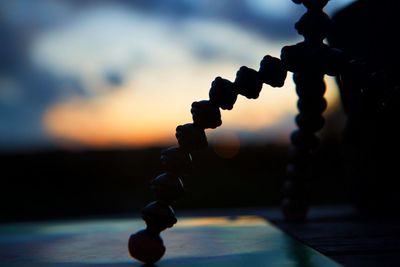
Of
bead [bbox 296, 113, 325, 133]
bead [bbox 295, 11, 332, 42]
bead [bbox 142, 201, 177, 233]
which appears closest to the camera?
bead [bbox 142, 201, 177, 233]

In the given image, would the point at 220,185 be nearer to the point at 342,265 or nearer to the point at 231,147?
the point at 231,147

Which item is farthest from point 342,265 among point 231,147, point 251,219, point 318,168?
point 231,147

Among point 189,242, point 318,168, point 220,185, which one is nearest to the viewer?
point 189,242

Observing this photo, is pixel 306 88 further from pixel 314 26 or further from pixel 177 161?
pixel 177 161

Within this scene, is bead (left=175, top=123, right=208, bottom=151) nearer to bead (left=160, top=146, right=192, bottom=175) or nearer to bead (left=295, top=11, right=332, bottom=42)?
bead (left=160, top=146, right=192, bottom=175)

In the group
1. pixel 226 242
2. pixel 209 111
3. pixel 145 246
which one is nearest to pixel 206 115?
pixel 209 111

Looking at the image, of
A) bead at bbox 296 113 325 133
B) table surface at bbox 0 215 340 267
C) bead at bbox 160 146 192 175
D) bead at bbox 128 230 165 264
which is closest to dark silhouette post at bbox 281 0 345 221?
bead at bbox 296 113 325 133
